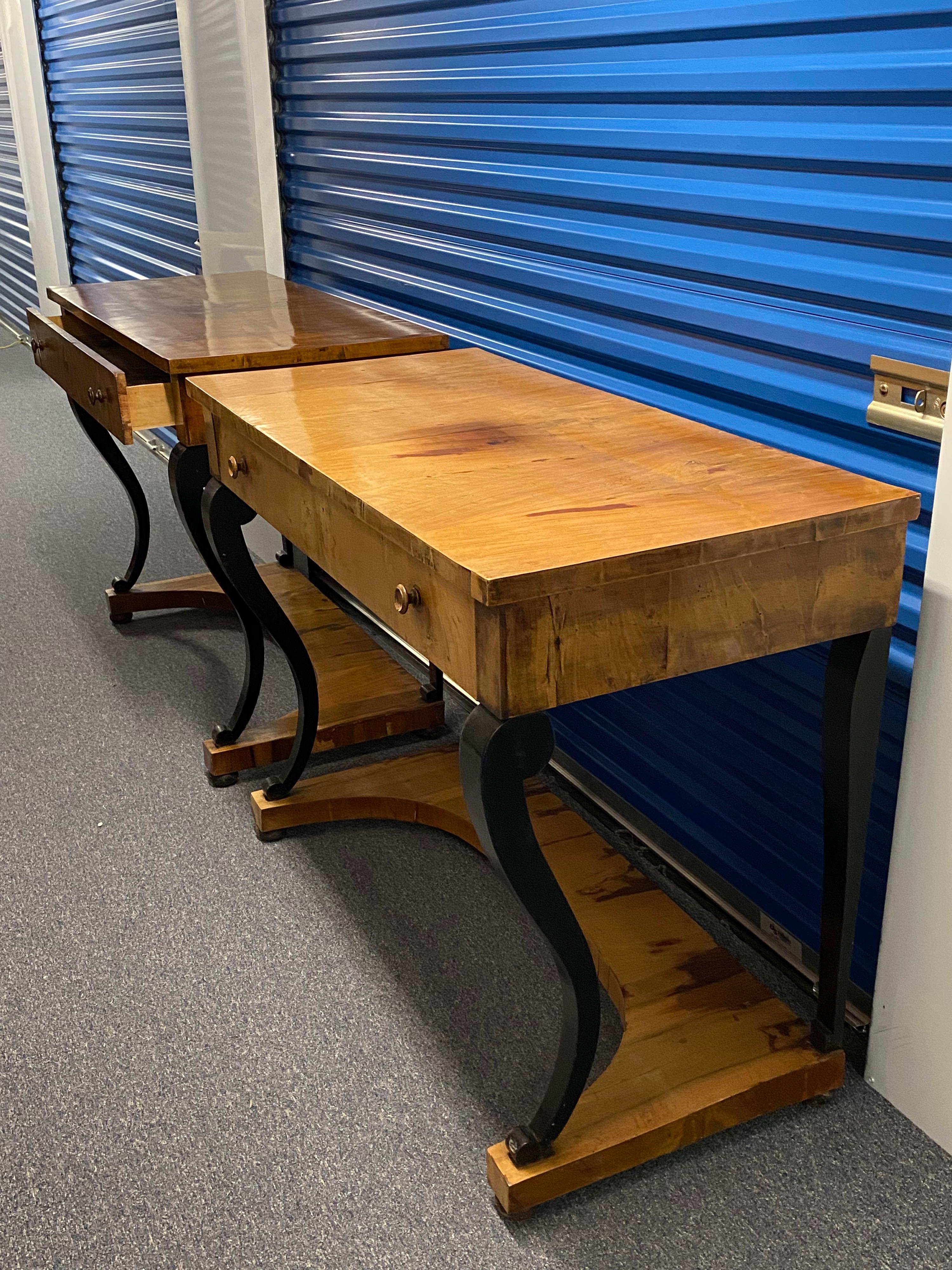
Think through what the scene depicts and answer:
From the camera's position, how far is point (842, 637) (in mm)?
1324

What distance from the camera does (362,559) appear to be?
1411 millimetres

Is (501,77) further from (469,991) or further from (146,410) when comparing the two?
(469,991)

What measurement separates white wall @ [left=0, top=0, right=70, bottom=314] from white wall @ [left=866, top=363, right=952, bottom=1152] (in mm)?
5058

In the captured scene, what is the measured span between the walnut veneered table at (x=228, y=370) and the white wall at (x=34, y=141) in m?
3.05

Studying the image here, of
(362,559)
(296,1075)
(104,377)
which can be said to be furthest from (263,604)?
(296,1075)

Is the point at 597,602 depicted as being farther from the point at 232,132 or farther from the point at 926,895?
the point at 232,132

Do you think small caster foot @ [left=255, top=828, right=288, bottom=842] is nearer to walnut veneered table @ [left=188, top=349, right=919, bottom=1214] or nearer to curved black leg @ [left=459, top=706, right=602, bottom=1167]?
walnut veneered table @ [left=188, top=349, right=919, bottom=1214]

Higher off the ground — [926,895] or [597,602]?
[597,602]

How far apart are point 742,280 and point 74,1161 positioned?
1.45 meters

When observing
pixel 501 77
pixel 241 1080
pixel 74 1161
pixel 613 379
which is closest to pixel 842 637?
pixel 613 379

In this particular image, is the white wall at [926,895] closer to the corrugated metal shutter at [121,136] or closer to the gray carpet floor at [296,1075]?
the gray carpet floor at [296,1075]

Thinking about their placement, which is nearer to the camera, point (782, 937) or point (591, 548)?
point (591, 548)

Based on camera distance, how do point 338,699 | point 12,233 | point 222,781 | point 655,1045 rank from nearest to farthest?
point 655,1045
point 222,781
point 338,699
point 12,233

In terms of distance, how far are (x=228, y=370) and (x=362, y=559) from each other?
800 mm
